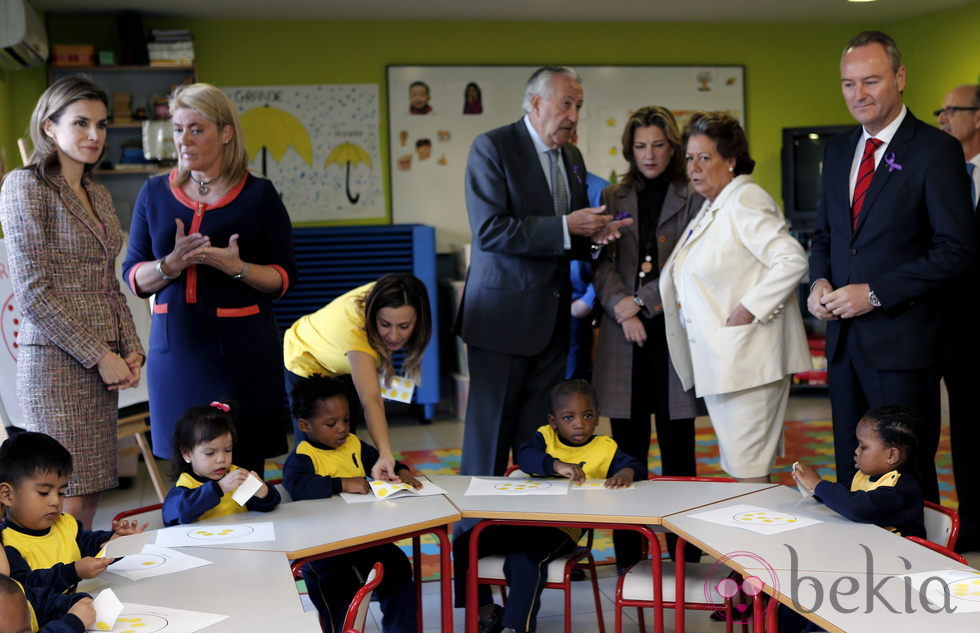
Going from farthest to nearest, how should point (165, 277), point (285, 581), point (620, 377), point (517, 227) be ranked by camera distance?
point (620, 377)
point (517, 227)
point (165, 277)
point (285, 581)

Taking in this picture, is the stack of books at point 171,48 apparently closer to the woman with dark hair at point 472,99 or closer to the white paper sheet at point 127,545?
the woman with dark hair at point 472,99

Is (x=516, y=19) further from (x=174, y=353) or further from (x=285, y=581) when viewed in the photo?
(x=285, y=581)

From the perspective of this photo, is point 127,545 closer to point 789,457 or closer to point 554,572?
point 554,572

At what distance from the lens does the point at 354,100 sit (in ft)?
23.9

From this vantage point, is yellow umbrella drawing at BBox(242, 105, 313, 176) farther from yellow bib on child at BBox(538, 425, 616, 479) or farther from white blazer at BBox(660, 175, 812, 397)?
yellow bib on child at BBox(538, 425, 616, 479)

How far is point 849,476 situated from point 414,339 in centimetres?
134

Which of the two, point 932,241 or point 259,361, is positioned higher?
point 932,241

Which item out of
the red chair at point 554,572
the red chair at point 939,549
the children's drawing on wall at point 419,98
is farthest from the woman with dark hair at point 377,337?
the children's drawing on wall at point 419,98

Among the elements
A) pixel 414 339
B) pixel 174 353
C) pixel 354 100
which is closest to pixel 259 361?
pixel 174 353

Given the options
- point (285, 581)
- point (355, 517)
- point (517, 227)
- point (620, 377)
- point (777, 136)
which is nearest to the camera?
point (285, 581)

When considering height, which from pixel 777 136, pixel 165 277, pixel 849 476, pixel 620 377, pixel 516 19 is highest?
pixel 516 19

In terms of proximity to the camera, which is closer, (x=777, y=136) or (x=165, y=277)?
(x=165, y=277)

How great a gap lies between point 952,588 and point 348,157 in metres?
5.94

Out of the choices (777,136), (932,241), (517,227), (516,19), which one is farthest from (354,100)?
(932,241)
